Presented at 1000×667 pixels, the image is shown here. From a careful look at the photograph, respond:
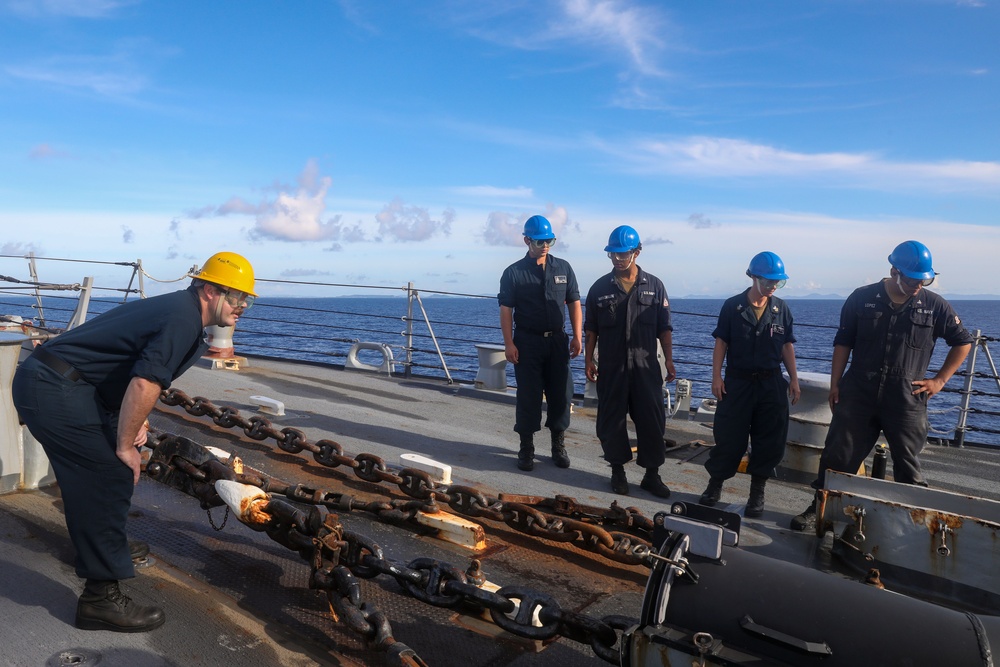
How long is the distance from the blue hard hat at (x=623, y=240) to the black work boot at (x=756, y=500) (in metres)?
1.61

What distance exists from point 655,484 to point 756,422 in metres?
0.75

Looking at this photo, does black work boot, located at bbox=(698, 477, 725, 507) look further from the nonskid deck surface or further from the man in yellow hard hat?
the man in yellow hard hat

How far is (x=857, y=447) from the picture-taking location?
424cm

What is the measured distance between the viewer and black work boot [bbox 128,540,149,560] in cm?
315

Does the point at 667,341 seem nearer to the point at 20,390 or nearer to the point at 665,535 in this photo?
the point at 665,535

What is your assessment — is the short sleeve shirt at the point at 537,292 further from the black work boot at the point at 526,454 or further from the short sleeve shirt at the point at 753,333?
the short sleeve shirt at the point at 753,333

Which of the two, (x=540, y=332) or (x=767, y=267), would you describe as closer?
(x=767, y=267)

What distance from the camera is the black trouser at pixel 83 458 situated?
2582 mm

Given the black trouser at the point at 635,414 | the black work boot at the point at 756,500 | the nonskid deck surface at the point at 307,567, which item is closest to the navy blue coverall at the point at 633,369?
the black trouser at the point at 635,414

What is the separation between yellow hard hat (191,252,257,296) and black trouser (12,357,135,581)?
1.94ft

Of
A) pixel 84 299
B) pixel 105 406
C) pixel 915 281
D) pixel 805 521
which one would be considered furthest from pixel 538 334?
pixel 84 299

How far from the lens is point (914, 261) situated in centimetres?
395

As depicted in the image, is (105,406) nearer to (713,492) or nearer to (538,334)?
(538,334)

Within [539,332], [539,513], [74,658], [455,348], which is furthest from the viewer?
[455,348]
